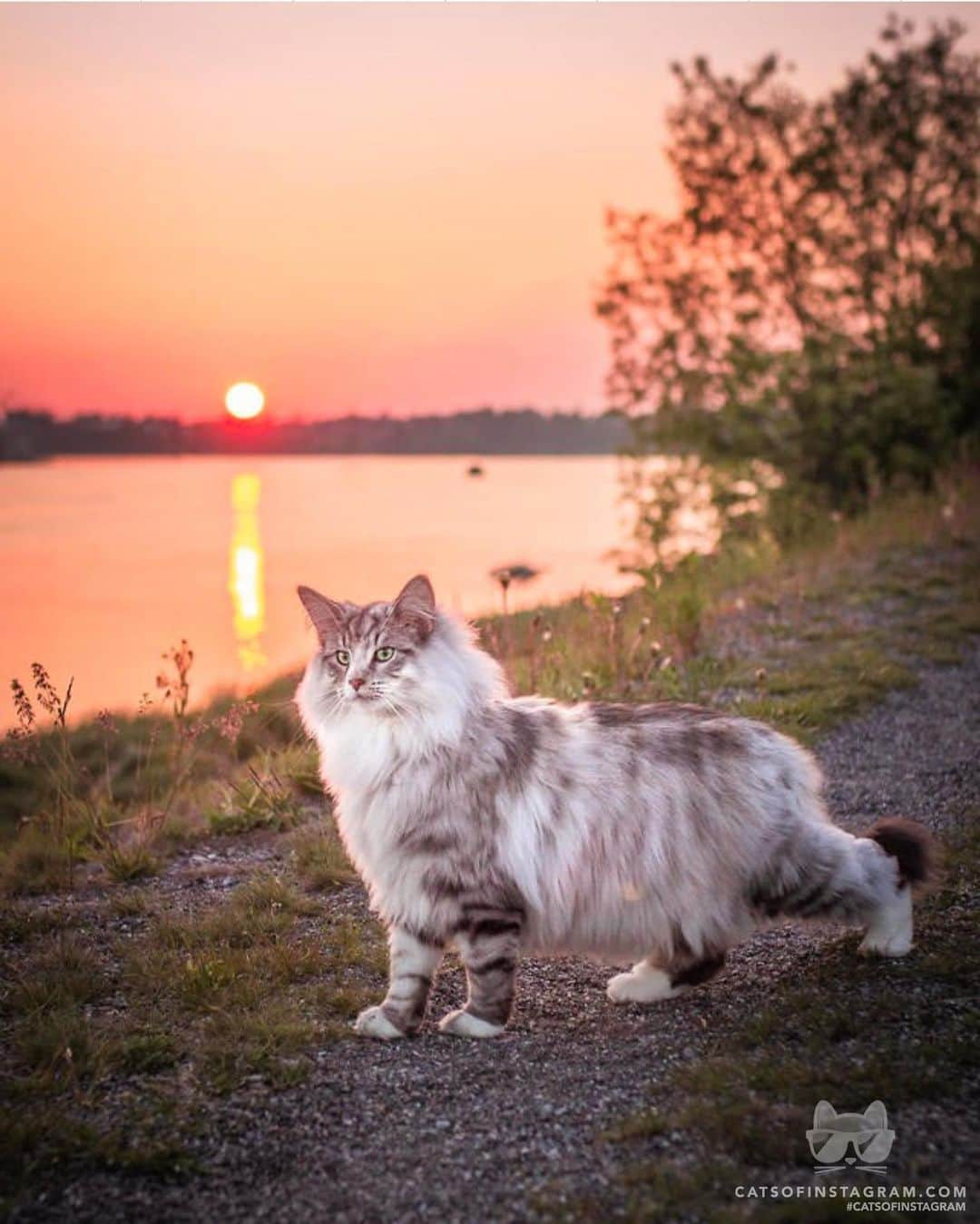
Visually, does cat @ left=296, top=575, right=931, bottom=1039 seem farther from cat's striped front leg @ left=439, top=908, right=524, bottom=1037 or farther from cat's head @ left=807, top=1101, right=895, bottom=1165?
cat's head @ left=807, top=1101, right=895, bottom=1165

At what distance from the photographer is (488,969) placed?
422cm

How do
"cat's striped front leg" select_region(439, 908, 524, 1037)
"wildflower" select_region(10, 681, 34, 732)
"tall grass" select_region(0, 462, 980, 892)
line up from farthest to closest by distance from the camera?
"tall grass" select_region(0, 462, 980, 892)
"wildflower" select_region(10, 681, 34, 732)
"cat's striped front leg" select_region(439, 908, 524, 1037)

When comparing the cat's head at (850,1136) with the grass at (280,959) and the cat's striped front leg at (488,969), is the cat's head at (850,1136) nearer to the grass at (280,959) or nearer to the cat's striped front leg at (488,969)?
the grass at (280,959)

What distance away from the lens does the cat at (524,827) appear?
4.25 meters

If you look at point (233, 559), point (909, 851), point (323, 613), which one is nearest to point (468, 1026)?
point (323, 613)

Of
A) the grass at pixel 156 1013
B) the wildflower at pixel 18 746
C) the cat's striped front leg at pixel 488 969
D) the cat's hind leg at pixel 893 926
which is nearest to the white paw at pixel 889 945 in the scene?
the cat's hind leg at pixel 893 926

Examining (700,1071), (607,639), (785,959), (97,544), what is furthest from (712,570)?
(97,544)

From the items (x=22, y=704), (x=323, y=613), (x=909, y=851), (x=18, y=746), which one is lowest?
(x=909, y=851)

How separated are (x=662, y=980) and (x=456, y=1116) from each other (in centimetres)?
127

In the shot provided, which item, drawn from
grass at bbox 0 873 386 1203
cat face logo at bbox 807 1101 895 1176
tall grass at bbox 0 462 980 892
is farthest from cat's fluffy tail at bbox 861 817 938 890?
tall grass at bbox 0 462 980 892

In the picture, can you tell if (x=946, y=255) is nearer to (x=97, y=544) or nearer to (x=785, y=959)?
(x=785, y=959)

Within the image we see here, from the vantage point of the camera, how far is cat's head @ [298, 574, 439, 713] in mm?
4270

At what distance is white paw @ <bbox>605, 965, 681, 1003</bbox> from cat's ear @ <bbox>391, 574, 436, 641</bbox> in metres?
1.74

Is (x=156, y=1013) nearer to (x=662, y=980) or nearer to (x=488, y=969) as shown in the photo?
(x=488, y=969)
